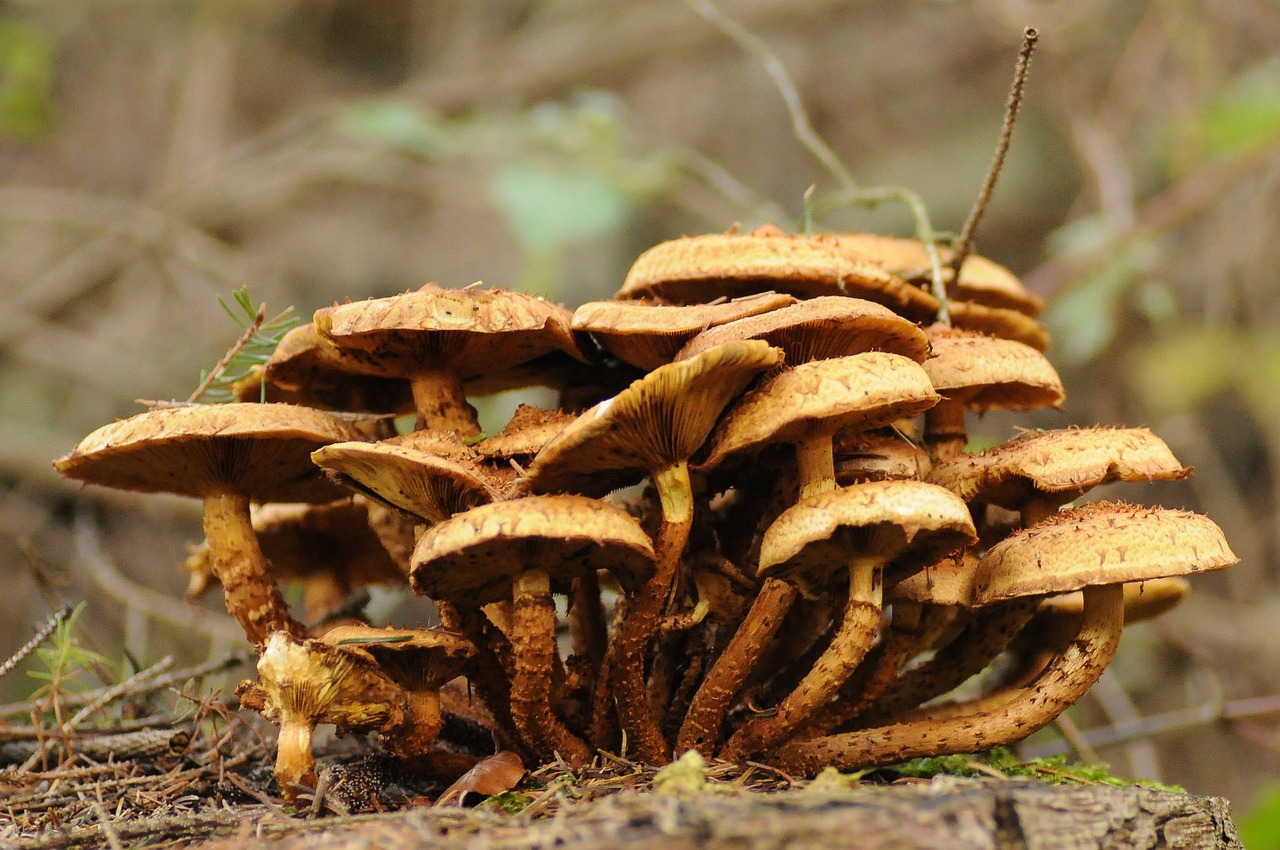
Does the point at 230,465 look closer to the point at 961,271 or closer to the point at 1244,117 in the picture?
the point at 961,271

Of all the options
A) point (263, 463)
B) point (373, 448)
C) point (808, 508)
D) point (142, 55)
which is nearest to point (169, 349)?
point (142, 55)

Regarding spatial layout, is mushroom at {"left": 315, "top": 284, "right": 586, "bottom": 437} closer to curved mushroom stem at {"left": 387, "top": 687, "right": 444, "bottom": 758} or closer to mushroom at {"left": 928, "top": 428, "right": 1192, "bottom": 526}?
curved mushroom stem at {"left": 387, "top": 687, "right": 444, "bottom": 758}

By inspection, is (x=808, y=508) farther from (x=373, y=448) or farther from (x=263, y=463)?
(x=263, y=463)

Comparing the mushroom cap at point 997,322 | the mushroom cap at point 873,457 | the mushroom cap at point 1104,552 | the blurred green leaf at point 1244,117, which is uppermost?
the blurred green leaf at point 1244,117

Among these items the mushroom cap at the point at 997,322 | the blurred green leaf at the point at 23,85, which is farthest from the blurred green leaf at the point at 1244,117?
the blurred green leaf at the point at 23,85

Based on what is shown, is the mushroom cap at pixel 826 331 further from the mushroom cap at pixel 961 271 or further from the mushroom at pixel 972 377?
the mushroom cap at pixel 961 271
